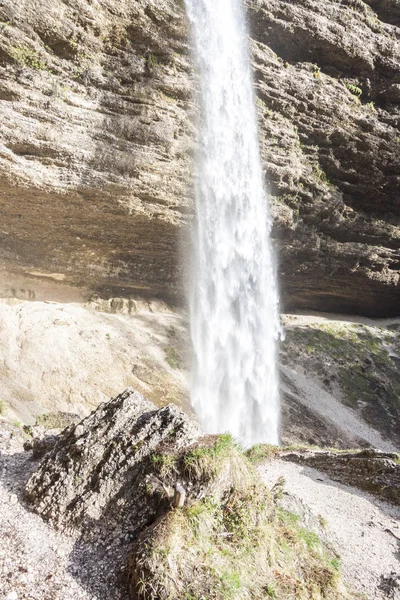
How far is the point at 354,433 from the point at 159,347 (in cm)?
963

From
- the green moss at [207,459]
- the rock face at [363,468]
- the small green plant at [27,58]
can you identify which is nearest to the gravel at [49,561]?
the green moss at [207,459]

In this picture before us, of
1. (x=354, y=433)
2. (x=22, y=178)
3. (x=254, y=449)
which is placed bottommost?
(x=354, y=433)

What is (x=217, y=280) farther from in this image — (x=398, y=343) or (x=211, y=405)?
(x=398, y=343)

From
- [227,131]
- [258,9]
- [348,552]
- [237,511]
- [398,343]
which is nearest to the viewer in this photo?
[237,511]

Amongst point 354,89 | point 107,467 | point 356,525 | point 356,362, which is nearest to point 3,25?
point 107,467

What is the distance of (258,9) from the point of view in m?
21.2

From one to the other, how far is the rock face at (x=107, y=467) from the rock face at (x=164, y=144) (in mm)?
12939

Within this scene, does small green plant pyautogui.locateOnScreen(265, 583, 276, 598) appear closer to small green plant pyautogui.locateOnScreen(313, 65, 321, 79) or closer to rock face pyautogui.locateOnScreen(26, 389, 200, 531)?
rock face pyautogui.locateOnScreen(26, 389, 200, 531)

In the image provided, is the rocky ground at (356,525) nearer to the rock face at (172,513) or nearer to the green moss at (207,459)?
the rock face at (172,513)

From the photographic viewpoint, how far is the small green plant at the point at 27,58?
14.9m

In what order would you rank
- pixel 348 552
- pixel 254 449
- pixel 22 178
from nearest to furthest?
1. pixel 348 552
2. pixel 254 449
3. pixel 22 178

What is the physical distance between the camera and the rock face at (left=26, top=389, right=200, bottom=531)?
531cm

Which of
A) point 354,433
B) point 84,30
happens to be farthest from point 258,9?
point 354,433

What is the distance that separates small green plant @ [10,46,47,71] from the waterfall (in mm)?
6788
